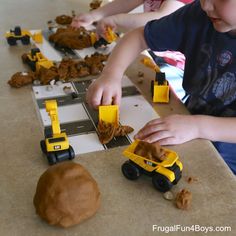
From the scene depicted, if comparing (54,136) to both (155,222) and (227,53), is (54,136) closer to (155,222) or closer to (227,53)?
(155,222)

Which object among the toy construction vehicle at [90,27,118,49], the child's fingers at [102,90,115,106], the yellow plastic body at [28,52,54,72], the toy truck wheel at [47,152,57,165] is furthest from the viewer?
the toy construction vehicle at [90,27,118,49]

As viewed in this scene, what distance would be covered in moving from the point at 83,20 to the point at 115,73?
18.1 inches

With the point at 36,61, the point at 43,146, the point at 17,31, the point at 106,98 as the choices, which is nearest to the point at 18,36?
the point at 17,31

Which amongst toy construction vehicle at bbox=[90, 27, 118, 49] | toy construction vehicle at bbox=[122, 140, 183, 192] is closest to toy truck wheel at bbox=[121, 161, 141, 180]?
toy construction vehicle at bbox=[122, 140, 183, 192]

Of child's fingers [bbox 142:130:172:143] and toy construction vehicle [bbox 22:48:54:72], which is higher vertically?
toy construction vehicle [bbox 22:48:54:72]

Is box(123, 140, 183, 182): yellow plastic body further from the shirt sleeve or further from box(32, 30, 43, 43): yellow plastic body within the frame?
box(32, 30, 43, 43): yellow plastic body

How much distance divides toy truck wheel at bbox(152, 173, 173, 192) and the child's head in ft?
0.99

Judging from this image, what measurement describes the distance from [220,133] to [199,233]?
0.76 feet

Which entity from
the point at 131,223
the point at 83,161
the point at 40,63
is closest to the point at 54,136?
the point at 83,161

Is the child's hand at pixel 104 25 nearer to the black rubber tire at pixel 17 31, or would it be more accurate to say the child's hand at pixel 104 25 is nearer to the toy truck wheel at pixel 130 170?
the black rubber tire at pixel 17 31

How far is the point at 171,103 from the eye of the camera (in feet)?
2.31

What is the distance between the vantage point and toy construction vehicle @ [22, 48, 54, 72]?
2.69 ft

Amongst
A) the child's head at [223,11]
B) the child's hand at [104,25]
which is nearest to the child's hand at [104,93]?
the child's head at [223,11]

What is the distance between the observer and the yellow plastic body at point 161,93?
701mm
